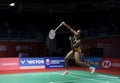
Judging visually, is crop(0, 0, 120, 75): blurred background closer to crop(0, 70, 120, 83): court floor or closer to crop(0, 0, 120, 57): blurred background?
crop(0, 0, 120, 57): blurred background

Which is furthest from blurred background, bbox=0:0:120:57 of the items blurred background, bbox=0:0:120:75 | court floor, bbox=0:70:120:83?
court floor, bbox=0:70:120:83

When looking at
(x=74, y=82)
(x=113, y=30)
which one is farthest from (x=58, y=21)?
(x=74, y=82)

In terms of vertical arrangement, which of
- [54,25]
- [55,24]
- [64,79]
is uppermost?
[55,24]

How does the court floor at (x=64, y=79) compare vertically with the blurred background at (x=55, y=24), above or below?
below

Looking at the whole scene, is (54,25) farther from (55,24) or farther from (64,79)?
(64,79)

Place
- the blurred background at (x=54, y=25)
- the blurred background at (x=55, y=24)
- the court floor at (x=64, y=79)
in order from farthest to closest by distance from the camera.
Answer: the blurred background at (x=55, y=24), the blurred background at (x=54, y=25), the court floor at (x=64, y=79)

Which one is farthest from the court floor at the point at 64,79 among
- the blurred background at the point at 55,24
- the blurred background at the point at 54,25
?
the blurred background at the point at 55,24

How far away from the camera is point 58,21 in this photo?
143ft

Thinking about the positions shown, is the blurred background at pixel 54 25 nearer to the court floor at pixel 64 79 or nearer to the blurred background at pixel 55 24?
the blurred background at pixel 55 24

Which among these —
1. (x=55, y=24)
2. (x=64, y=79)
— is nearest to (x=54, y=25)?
(x=55, y=24)

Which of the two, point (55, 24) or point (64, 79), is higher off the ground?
point (55, 24)

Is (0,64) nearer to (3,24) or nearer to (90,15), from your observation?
(3,24)

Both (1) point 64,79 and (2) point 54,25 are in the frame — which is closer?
(1) point 64,79

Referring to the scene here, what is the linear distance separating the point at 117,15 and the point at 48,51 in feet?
35.5
